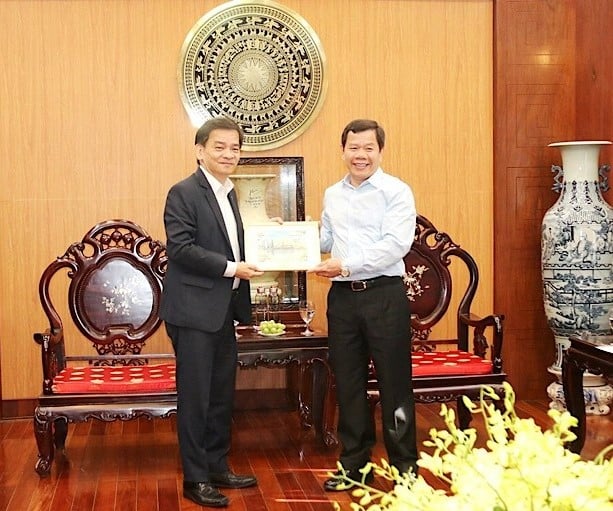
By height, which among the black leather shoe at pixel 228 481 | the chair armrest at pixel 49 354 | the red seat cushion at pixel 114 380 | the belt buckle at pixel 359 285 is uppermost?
the belt buckle at pixel 359 285

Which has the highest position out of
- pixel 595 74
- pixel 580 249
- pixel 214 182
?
pixel 595 74

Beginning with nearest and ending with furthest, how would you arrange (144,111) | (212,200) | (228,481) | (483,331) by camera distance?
(212,200) → (228,481) → (483,331) → (144,111)

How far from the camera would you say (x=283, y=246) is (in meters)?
3.85

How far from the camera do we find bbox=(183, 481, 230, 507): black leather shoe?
3.67 m

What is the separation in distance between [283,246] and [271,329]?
76cm

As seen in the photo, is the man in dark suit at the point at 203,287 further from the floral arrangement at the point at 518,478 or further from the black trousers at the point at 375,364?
the floral arrangement at the point at 518,478

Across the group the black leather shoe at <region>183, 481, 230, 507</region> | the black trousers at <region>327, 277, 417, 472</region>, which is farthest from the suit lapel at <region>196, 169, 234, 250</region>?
the black leather shoe at <region>183, 481, 230, 507</region>

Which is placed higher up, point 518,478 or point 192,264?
point 192,264

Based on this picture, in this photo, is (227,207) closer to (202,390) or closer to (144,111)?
(202,390)

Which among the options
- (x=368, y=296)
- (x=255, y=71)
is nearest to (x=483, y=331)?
(x=368, y=296)

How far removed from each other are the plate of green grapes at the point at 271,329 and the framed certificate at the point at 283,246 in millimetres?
729

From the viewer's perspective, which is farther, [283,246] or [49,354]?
[49,354]

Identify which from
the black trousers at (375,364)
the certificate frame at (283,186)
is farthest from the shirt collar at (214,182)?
the certificate frame at (283,186)

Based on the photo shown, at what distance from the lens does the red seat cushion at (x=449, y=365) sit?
14.6 ft
